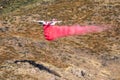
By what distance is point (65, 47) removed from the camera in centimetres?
8219

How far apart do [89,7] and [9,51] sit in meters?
58.6

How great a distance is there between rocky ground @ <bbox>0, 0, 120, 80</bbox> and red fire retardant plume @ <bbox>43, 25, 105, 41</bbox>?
1382 mm

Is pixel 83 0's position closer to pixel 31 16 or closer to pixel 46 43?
pixel 31 16

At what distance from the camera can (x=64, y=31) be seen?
91688mm

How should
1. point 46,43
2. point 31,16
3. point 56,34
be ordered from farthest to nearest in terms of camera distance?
point 31,16
point 56,34
point 46,43

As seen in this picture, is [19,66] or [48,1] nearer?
[19,66]

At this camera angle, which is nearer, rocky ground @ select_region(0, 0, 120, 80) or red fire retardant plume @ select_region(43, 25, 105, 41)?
rocky ground @ select_region(0, 0, 120, 80)

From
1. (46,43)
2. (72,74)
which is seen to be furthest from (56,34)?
(72,74)

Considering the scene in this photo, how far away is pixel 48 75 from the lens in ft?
197

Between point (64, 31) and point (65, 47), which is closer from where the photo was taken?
point (65, 47)

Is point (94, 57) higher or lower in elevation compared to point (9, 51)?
lower

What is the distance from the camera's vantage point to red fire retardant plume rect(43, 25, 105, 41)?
270ft

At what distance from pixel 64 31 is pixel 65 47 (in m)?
10.2

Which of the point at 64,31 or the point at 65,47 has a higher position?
the point at 64,31
